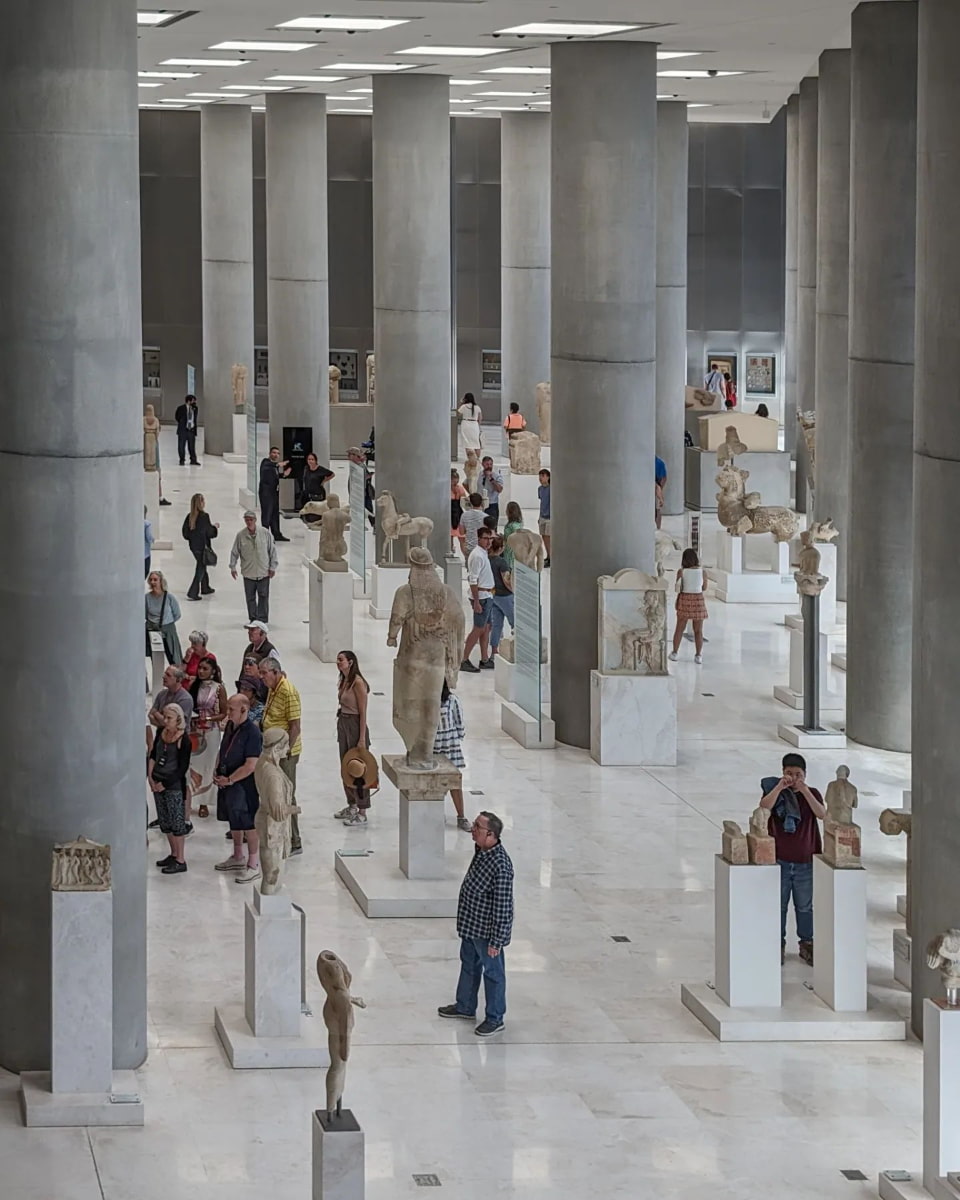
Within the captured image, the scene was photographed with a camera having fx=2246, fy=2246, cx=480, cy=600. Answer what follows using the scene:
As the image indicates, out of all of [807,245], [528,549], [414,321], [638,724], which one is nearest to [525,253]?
[807,245]

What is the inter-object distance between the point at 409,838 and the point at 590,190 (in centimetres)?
746

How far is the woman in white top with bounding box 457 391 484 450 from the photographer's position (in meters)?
44.3

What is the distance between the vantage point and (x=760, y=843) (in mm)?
13312

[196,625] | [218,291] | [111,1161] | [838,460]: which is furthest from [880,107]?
[218,291]

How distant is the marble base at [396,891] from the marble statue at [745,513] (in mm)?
12624

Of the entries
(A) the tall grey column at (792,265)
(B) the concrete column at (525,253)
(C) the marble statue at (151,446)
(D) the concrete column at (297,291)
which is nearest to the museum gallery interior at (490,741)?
(C) the marble statue at (151,446)

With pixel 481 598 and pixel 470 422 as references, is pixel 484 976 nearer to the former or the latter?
pixel 481 598

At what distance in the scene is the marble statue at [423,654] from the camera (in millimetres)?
15883

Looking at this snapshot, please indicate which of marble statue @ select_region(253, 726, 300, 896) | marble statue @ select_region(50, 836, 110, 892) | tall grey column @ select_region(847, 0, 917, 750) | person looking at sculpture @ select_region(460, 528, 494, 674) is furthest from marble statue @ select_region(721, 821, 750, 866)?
person looking at sculpture @ select_region(460, 528, 494, 674)

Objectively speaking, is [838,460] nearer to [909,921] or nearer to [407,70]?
[407,70]

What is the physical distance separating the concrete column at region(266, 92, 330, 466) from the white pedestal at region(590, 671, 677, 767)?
57.8 ft

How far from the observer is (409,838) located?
51.2 feet

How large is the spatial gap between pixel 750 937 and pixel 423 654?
373 centimetres

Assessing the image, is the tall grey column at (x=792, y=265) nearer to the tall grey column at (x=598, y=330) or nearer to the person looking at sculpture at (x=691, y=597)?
the person looking at sculpture at (x=691, y=597)
